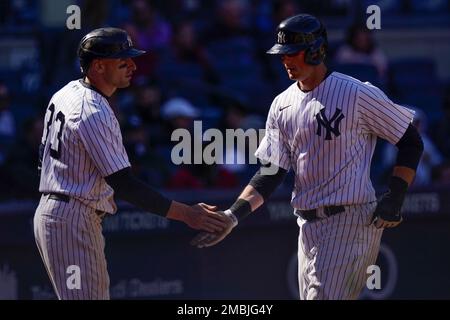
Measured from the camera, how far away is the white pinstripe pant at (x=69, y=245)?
5434mm

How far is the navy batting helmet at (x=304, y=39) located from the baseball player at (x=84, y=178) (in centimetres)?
73

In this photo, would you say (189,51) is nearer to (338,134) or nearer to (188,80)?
(188,80)

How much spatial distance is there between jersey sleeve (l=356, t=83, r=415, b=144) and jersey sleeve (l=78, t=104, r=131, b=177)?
1.17m

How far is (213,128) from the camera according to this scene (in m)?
9.41

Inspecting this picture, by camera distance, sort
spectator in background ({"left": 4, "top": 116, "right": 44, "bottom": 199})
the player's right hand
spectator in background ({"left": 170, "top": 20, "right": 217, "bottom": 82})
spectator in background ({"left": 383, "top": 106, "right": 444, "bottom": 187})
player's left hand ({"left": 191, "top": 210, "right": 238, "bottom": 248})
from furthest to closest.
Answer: spectator in background ({"left": 170, "top": 20, "right": 217, "bottom": 82}) < spectator in background ({"left": 383, "top": 106, "right": 444, "bottom": 187}) < spectator in background ({"left": 4, "top": 116, "right": 44, "bottom": 199}) < player's left hand ({"left": 191, "top": 210, "right": 238, "bottom": 248}) < the player's right hand

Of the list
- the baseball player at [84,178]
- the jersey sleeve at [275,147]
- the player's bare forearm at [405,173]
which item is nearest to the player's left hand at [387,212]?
the player's bare forearm at [405,173]

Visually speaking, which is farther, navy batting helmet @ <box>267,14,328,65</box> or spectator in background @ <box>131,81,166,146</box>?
spectator in background @ <box>131,81,166,146</box>

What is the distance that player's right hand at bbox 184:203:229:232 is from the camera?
5.77 meters

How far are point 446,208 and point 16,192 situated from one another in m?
3.17

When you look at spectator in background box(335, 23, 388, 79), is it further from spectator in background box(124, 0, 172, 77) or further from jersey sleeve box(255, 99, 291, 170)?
jersey sleeve box(255, 99, 291, 170)

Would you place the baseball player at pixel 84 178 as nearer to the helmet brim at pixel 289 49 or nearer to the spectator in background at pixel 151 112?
the helmet brim at pixel 289 49

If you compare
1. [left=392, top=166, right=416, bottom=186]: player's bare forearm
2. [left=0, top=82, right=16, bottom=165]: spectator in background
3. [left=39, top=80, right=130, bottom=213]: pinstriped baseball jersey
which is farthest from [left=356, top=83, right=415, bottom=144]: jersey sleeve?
[left=0, top=82, right=16, bottom=165]: spectator in background

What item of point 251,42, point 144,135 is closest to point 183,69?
point 251,42

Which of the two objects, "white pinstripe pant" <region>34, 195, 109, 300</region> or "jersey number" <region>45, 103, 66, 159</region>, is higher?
"jersey number" <region>45, 103, 66, 159</region>
